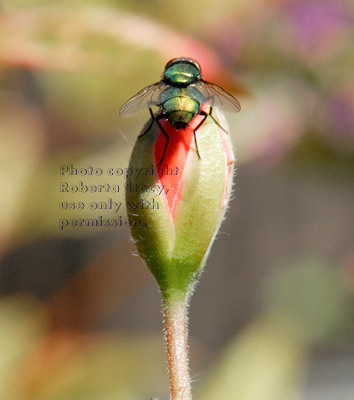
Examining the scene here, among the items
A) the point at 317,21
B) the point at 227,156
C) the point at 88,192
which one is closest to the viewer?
the point at 227,156

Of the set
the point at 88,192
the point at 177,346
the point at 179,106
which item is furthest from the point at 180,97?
the point at 88,192

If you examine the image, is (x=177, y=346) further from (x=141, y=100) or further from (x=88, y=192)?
(x=88, y=192)

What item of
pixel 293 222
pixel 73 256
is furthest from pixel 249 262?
pixel 73 256

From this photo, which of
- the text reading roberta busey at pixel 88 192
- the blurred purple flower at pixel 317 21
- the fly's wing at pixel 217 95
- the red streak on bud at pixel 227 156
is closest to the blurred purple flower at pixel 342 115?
the blurred purple flower at pixel 317 21

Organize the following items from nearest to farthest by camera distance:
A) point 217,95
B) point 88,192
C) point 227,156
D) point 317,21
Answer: point 227,156
point 217,95
point 88,192
point 317,21

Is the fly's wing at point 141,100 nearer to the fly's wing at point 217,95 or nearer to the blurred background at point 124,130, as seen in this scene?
the fly's wing at point 217,95

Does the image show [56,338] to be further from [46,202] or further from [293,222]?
[293,222]

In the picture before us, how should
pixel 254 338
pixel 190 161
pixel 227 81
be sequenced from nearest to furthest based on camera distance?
pixel 190 161 → pixel 227 81 → pixel 254 338
